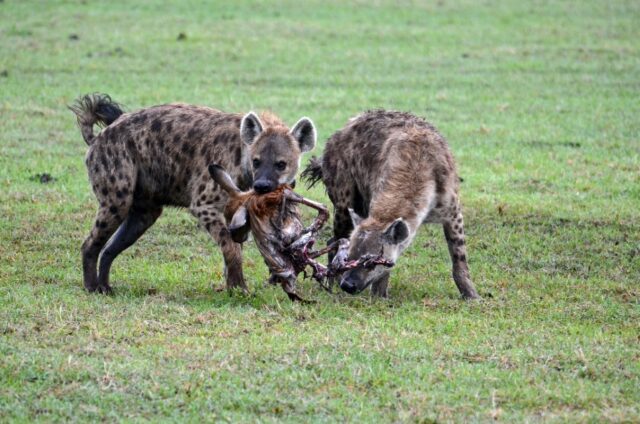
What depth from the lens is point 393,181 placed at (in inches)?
251

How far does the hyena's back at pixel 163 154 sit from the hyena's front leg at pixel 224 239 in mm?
162

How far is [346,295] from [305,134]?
0.95 m

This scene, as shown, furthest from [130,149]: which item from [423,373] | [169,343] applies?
[423,373]

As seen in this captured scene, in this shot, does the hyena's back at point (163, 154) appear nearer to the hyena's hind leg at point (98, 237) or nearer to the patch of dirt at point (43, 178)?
the hyena's hind leg at point (98, 237)

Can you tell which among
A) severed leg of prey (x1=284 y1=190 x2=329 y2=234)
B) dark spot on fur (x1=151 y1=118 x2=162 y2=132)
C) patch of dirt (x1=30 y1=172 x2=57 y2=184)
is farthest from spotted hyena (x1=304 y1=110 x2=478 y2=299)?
patch of dirt (x1=30 y1=172 x2=57 y2=184)

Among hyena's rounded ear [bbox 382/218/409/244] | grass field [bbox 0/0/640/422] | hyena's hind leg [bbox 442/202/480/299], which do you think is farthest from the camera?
→ hyena's hind leg [bbox 442/202/480/299]

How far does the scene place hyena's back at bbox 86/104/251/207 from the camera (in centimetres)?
A: 682

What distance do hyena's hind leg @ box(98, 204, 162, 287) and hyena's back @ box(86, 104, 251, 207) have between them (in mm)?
97

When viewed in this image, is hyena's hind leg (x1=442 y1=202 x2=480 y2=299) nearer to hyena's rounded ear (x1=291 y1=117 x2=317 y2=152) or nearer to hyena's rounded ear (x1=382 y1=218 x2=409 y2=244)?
hyena's rounded ear (x1=382 y1=218 x2=409 y2=244)

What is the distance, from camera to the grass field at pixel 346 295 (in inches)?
190

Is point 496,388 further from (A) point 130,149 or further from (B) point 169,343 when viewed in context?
(A) point 130,149

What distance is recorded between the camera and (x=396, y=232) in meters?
6.10

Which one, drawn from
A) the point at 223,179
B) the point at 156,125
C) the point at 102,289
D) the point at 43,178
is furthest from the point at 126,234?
the point at 43,178

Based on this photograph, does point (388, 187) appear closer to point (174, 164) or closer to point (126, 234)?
point (174, 164)
